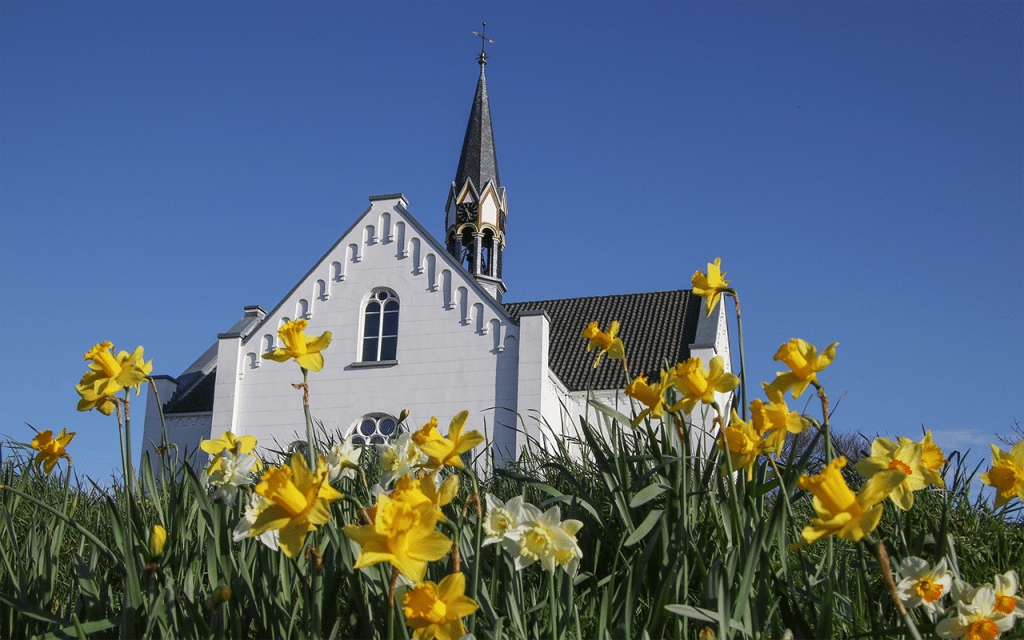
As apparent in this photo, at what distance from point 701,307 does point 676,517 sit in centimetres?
2517

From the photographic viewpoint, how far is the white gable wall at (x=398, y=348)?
2108cm

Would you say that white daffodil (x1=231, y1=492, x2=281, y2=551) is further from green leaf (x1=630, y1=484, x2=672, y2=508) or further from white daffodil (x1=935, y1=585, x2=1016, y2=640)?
white daffodil (x1=935, y1=585, x2=1016, y2=640)

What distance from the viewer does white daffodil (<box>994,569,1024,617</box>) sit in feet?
5.85

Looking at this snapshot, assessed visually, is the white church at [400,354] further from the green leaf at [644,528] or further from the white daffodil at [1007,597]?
the white daffodil at [1007,597]

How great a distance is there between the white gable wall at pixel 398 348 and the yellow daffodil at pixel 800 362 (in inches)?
707

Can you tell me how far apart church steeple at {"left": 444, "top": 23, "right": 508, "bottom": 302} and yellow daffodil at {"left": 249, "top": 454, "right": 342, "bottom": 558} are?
83.9 feet

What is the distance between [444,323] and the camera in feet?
71.7

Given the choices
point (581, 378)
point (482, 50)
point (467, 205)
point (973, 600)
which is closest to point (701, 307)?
point (581, 378)

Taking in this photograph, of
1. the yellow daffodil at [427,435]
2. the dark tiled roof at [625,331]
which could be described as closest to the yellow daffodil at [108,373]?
the yellow daffodil at [427,435]

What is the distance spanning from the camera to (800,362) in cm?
200

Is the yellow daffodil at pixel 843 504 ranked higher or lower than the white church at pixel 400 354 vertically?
lower

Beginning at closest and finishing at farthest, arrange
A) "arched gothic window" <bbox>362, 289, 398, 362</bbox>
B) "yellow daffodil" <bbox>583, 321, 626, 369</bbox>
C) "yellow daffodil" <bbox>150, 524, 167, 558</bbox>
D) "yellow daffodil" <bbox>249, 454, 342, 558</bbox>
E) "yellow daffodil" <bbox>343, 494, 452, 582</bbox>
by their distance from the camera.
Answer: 1. "yellow daffodil" <bbox>343, 494, 452, 582</bbox>
2. "yellow daffodil" <bbox>249, 454, 342, 558</bbox>
3. "yellow daffodil" <bbox>150, 524, 167, 558</bbox>
4. "yellow daffodil" <bbox>583, 321, 626, 369</bbox>
5. "arched gothic window" <bbox>362, 289, 398, 362</bbox>

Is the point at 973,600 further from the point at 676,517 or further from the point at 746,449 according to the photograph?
the point at 676,517

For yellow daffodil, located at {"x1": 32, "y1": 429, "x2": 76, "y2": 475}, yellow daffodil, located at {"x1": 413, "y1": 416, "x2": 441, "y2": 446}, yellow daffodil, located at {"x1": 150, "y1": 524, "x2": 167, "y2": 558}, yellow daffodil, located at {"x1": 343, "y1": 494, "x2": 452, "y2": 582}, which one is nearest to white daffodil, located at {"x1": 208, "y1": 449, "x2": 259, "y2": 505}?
yellow daffodil, located at {"x1": 150, "y1": 524, "x2": 167, "y2": 558}
